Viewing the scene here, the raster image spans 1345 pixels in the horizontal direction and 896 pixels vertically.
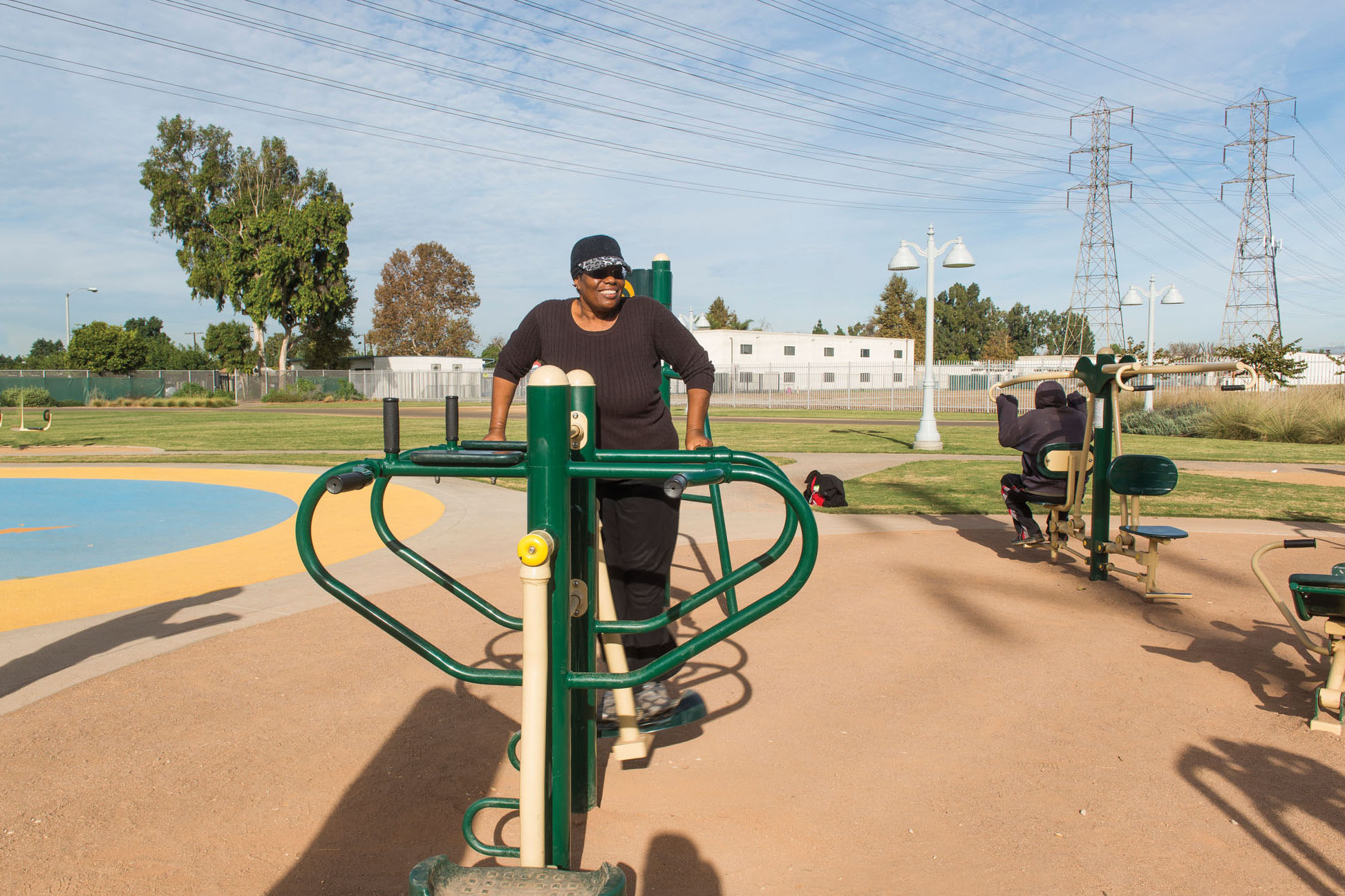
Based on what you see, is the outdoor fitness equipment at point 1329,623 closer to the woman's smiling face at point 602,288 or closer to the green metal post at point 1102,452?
the green metal post at point 1102,452

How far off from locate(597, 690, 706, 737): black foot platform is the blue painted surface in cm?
426

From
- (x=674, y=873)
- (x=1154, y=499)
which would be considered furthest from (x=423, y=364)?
(x=674, y=873)

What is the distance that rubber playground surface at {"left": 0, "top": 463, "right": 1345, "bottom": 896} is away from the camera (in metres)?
2.33

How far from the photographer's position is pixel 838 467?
1281cm

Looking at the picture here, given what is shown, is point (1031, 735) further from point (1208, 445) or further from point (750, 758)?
point (1208, 445)

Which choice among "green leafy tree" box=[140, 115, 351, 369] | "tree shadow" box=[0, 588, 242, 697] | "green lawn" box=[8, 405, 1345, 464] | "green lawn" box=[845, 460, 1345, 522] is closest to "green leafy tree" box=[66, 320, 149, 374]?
"green leafy tree" box=[140, 115, 351, 369]

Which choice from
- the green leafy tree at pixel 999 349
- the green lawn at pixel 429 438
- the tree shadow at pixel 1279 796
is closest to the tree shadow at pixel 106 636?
the tree shadow at pixel 1279 796

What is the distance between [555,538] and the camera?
1.87 meters

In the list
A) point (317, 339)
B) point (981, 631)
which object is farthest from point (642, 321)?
point (317, 339)

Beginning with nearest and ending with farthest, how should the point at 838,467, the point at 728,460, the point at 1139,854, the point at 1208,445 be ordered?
the point at 728,460, the point at 1139,854, the point at 838,467, the point at 1208,445

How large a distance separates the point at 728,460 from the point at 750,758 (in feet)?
4.44

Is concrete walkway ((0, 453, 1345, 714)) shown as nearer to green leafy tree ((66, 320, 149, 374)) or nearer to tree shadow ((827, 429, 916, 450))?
tree shadow ((827, 429, 916, 450))

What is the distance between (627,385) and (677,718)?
4.20 ft

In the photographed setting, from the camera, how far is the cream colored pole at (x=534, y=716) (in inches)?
72.1
